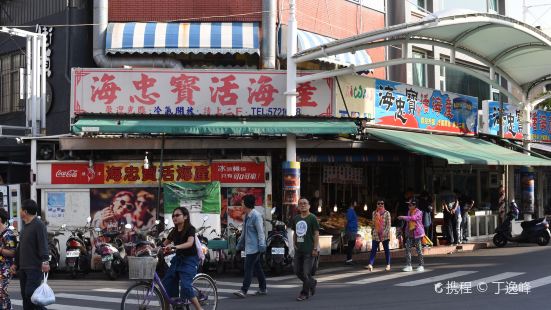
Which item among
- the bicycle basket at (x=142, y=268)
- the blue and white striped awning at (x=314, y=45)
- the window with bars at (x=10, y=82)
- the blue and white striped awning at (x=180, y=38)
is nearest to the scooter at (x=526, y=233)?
the blue and white striped awning at (x=314, y=45)

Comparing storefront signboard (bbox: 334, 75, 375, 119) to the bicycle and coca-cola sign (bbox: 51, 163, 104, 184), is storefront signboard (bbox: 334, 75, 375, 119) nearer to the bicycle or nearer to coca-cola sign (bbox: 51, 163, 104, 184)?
coca-cola sign (bbox: 51, 163, 104, 184)

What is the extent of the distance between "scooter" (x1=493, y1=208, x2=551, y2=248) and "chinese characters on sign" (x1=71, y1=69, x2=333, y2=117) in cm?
889

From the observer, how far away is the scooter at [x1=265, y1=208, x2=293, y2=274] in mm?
14664

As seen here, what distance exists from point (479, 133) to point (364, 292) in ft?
40.3

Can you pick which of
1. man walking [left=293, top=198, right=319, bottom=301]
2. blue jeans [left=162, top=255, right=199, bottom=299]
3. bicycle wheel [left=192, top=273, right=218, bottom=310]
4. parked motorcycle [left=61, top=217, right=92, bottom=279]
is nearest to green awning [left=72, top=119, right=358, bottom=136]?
parked motorcycle [left=61, top=217, right=92, bottom=279]

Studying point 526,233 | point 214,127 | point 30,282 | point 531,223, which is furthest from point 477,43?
point 30,282

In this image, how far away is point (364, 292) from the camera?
39.1ft

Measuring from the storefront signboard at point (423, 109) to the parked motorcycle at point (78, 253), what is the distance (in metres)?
8.55

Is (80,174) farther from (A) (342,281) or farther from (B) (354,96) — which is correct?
(B) (354,96)

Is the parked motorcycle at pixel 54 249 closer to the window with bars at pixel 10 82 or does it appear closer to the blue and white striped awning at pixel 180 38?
the blue and white striped awning at pixel 180 38

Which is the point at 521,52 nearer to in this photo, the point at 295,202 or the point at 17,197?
the point at 295,202

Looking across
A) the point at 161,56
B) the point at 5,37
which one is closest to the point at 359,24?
the point at 161,56

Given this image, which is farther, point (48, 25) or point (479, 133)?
point (479, 133)

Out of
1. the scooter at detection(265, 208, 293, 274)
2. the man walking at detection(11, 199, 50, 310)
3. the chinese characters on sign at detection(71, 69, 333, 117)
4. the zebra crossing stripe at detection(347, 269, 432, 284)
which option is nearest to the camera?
the man walking at detection(11, 199, 50, 310)
